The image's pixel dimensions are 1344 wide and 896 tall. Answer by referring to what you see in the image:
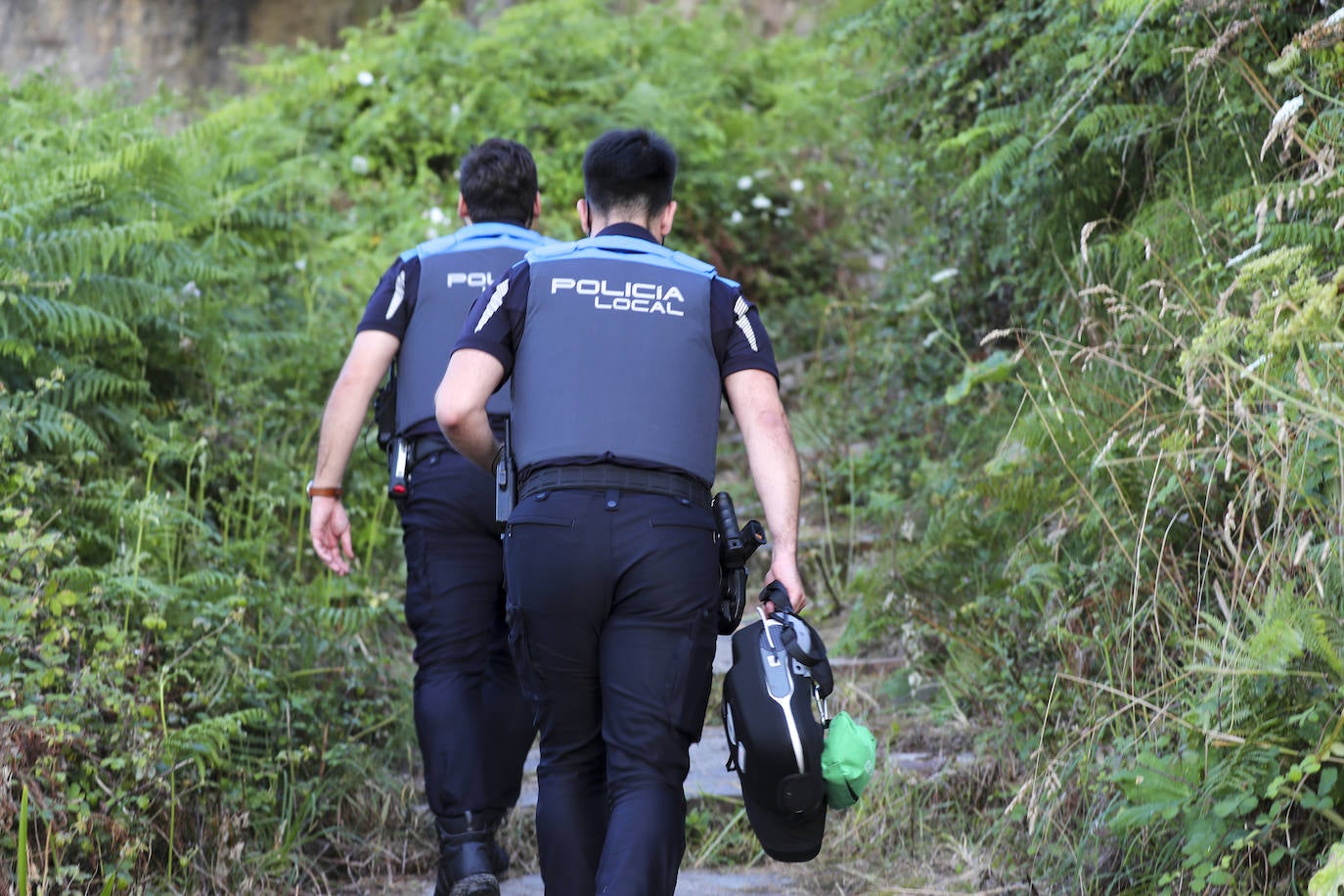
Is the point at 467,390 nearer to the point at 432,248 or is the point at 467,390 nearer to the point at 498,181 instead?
the point at 432,248

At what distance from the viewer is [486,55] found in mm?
10031

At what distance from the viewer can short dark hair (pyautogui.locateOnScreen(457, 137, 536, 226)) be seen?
428 centimetres

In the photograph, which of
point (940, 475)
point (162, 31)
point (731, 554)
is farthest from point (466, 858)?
point (162, 31)

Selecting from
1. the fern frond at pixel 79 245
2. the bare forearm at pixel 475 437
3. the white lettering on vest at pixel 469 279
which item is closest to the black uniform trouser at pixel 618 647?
the bare forearm at pixel 475 437

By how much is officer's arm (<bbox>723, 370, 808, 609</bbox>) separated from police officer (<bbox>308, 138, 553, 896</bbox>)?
1.04m

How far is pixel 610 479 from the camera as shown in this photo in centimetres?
308

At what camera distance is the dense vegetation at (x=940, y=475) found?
9.91 feet

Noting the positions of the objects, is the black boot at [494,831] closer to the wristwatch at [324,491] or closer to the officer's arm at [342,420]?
the officer's arm at [342,420]

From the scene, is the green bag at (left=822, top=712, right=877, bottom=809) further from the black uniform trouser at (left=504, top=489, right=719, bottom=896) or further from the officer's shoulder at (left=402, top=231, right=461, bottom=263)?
the officer's shoulder at (left=402, top=231, right=461, bottom=263)

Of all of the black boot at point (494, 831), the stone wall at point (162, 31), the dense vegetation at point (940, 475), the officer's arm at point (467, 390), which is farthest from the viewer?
the stone wall at point (162, 31)

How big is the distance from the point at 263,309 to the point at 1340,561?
17.2ft

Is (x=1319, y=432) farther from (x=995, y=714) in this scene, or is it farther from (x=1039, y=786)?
(x=995, y=714)

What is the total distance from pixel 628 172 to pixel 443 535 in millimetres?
1313

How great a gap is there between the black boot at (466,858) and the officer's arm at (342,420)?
34.9 inches
